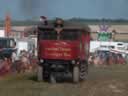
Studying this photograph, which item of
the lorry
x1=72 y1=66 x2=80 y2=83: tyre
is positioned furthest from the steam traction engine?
the lorry

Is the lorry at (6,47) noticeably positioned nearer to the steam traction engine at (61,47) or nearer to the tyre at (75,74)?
the steam traction engine at (61,47)

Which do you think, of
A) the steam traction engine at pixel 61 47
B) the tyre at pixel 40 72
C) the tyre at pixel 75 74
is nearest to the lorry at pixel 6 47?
the tyre at pixel 40 72

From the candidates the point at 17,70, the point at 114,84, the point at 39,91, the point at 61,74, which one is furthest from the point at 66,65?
the point at 17,70

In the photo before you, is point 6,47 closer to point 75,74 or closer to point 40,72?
point 40,72

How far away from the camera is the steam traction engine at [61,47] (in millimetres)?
22969

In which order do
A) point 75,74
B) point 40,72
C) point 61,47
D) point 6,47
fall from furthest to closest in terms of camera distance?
point 6,47, point 40,72, point 75,74, point 61,47

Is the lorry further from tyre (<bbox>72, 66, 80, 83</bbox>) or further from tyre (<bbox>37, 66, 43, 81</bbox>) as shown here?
tyre (<bbox>72, 66, 80, 83</bbox>)

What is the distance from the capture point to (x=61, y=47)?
23016mm

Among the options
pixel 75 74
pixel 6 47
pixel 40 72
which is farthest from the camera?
pixel 6 47

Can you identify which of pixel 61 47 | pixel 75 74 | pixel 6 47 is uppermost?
pixel 61 47

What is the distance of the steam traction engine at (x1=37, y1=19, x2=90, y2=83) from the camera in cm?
2297

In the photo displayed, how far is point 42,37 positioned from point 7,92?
17.9ft

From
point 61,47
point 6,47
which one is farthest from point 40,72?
point 6,47

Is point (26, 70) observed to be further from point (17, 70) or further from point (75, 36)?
point (75, 36)
